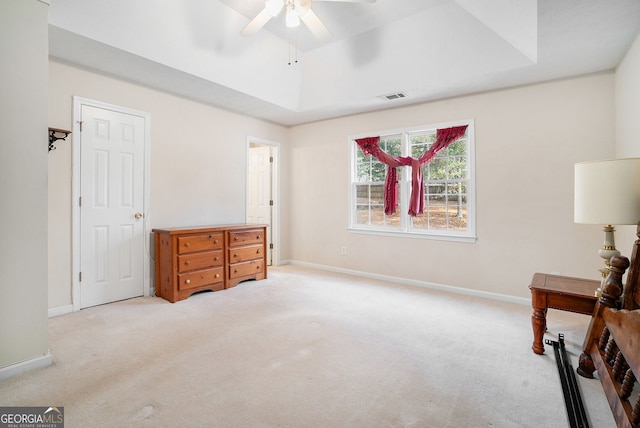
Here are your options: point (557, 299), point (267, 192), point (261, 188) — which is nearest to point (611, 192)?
point (557, 299)

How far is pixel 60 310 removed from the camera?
3.14 m

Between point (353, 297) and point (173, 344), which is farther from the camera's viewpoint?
point (353, 297)

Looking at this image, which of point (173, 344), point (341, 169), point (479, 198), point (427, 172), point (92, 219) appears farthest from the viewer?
point (341, 169)

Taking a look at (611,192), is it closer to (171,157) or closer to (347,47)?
(347,47)

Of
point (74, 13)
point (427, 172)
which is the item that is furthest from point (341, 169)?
point (74, 13)

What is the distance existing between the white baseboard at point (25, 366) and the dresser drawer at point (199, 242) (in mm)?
1595

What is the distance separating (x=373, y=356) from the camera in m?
2.32

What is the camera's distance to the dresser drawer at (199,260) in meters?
3.65

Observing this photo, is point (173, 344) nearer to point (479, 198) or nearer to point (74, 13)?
point (74, 13)

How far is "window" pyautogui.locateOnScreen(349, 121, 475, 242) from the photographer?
405 centimetres

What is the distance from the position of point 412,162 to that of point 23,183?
3954mm

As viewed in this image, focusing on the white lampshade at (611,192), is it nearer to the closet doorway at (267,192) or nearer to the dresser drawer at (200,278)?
the dresser drawer at (200,278)

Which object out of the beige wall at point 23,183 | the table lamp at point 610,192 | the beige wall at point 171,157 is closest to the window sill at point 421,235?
the table lamp at point 610,192

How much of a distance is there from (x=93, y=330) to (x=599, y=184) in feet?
13.4
